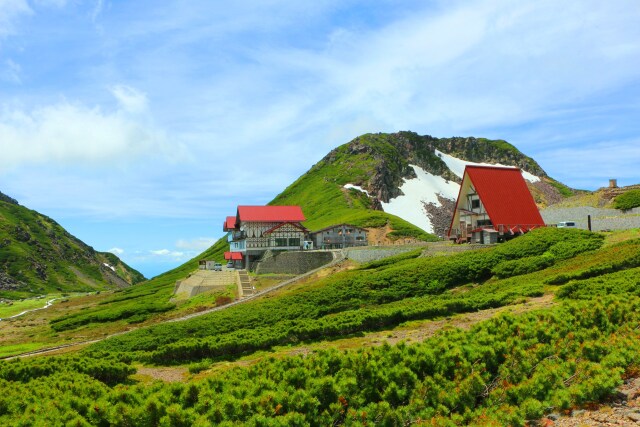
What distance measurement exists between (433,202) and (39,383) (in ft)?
433

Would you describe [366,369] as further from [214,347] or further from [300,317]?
[300,317]

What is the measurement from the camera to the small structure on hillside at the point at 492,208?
58.2m

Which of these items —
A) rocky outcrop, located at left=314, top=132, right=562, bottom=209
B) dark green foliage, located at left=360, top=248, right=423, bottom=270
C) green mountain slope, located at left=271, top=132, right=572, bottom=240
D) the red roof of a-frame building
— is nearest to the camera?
dark green foliage, located at left=360, top=248, right=423, bottom=270

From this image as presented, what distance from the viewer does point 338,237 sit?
8306cm

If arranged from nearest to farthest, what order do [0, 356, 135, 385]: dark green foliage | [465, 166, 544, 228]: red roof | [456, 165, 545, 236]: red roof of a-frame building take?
[0, 356, 135, 385]: dark green foliage, [456, 165, 545, 236]: red roof of a-frame building, [465, 166, 544, 228]: red roof

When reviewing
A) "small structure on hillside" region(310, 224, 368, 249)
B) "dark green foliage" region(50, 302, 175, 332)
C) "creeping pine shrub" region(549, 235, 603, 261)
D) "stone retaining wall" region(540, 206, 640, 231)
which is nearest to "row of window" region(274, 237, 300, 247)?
"small structure on hillside" region(310, 224, 368, 249)

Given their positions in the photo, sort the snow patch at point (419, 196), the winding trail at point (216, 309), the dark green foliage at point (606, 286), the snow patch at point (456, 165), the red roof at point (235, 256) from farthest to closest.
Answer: the snow patch at point (456, 165)
the snow patch at point (419, 196)
the red roof at point (235, 256)
the winding trail at point (216, 309)
the dark green foliage at point (606, 286)

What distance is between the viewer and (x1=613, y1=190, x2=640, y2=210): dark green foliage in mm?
59316

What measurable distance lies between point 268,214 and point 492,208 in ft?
117

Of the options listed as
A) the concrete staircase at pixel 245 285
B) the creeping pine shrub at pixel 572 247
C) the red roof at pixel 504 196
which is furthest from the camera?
the red roof at pixel 504 196

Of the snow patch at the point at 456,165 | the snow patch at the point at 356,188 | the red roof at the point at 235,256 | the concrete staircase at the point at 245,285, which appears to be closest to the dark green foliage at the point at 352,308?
the concrete staircase at the point at 245,285

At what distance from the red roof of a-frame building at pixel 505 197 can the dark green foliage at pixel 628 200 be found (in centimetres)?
1006

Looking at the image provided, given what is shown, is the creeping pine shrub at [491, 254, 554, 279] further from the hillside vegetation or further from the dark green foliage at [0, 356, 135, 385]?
the dark green foliage at [0, 356, 135, 385]

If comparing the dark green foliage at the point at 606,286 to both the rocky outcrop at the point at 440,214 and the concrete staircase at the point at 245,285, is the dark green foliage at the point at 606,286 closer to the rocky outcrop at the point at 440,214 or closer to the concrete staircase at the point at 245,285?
the concrete staircase at the point at 245,285
